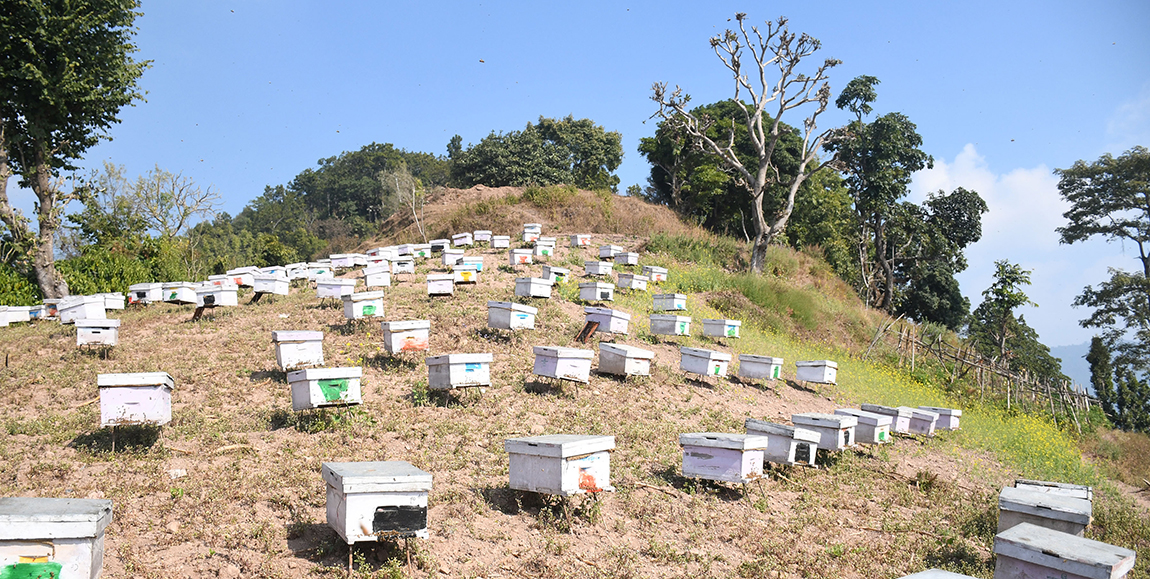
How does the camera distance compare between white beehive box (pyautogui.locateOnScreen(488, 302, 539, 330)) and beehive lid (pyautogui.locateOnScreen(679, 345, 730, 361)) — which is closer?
beehive lid (pyautogui.locateOnScreen(679, 345, 730, 361))

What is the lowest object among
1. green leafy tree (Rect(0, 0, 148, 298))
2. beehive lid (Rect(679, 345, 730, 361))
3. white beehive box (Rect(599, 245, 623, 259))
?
beehive lid (Rect(679, 345, 730, 361))

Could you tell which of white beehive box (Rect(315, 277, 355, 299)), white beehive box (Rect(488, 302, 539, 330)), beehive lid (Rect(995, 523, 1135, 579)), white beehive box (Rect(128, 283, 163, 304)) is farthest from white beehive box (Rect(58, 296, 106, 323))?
beehive lid (Rect(995, 523, 1135, 579))

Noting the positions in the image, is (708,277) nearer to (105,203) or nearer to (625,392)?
(625,392)

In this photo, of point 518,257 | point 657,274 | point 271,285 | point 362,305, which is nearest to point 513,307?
point 362,305

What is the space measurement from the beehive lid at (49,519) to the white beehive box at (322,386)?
10.8 feet

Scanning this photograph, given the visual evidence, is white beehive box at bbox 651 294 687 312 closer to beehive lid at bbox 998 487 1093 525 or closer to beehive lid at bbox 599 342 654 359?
beehive lid at bbox 599 342 654 359

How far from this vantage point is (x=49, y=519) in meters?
3.79

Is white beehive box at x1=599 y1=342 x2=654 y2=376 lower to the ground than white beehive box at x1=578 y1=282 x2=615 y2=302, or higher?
lower

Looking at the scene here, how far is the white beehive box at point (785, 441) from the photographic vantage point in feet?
24.7

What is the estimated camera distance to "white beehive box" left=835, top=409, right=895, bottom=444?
9.10m

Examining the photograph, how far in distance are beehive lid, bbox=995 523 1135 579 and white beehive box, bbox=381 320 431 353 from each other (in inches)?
290

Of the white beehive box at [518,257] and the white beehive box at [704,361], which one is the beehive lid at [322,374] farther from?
the white beehive box at [518,257]

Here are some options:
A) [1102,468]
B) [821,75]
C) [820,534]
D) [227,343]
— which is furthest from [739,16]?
[820,534]

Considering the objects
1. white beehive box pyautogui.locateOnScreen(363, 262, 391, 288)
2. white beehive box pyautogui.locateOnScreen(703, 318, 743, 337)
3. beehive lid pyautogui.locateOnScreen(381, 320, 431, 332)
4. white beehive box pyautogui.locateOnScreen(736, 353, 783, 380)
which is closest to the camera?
beehive lid pyautogui.locateOnScreen(381, 320, 431, 332)
